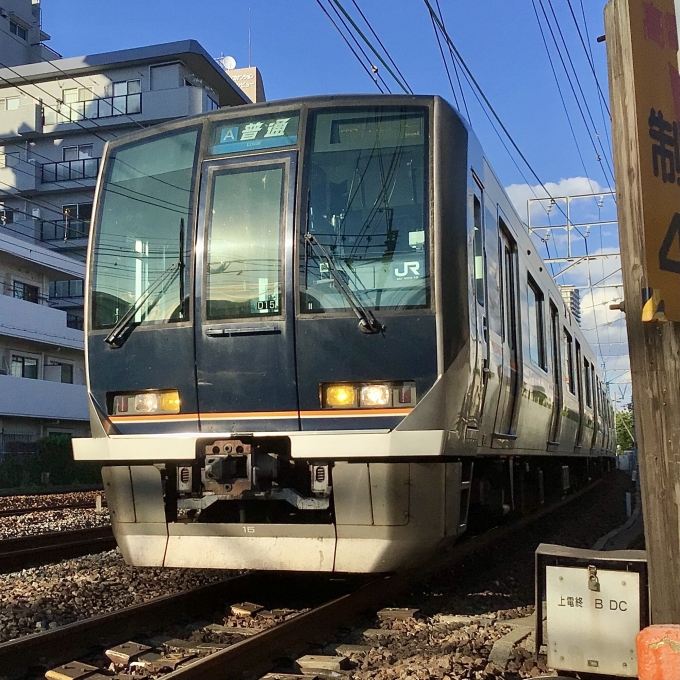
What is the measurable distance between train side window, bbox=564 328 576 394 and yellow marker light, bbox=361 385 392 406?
6.43m

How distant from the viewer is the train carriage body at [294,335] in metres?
5.02

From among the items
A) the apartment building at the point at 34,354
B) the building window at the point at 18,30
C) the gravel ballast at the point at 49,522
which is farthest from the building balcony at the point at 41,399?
the building window at the point at 18,30

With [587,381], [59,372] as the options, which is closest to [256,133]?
[587,381]

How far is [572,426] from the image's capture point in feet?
39.2

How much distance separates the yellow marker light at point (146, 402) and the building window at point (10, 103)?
37.2 metres

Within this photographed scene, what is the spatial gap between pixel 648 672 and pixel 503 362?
353cm

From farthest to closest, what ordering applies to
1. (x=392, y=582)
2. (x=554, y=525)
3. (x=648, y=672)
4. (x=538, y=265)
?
(x=554, y=525)
(x=538, y=265)
(x=392, y=582)
(x=648, y=672)

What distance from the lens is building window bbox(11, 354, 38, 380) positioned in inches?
1124

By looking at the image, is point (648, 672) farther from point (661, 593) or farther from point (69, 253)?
point (69, 253)

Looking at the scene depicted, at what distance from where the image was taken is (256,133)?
18.6ft

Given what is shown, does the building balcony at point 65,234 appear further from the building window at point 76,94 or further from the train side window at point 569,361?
the train side window at point 569,361

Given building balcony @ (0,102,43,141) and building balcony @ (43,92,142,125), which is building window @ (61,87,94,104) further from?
building balcony @ (0,102,43,141)

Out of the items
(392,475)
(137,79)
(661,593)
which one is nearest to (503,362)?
(392,475)

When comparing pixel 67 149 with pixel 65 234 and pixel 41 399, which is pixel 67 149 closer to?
pixel 65 234
